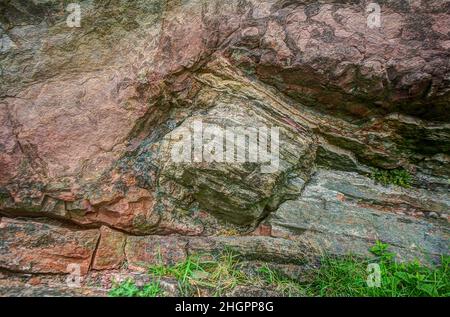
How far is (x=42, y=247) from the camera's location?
2.69 m

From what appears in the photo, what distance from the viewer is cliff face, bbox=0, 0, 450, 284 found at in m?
2.83

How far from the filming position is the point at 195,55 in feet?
10.1

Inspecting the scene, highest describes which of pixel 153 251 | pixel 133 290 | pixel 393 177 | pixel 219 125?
pixel 219 125

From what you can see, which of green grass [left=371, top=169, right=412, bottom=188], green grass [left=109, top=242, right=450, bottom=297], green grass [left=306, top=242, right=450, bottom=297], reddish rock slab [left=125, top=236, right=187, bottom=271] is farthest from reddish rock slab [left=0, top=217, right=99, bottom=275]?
green grass [left=371, top=169, right=412, bottom=188]

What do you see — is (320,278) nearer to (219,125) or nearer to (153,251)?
(153,251)

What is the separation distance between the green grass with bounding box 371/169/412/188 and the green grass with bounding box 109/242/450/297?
2.23ft

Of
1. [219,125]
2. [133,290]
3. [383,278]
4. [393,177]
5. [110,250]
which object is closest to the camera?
[133,290]

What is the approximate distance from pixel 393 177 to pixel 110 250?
2752 mm

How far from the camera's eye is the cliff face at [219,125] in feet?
9.27

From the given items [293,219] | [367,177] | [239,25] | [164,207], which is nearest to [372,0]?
[239,25]

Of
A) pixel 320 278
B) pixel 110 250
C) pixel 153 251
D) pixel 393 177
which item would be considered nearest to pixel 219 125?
pixel 153 251

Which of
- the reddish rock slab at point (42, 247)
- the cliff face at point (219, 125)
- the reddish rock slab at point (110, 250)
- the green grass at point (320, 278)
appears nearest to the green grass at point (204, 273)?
the green grass at point (320, 278)

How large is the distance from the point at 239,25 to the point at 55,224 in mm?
2468
